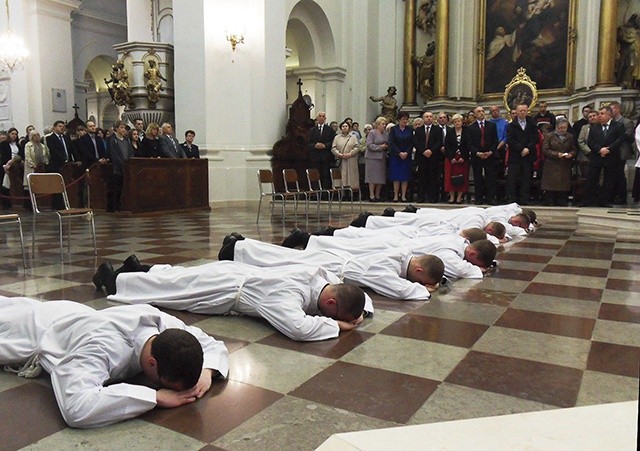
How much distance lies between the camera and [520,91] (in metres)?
15.1

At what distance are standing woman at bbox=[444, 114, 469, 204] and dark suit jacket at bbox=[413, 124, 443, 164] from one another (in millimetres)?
162

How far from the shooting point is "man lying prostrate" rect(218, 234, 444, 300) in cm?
392

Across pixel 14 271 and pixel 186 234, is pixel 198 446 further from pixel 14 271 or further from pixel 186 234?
pixel 186 234

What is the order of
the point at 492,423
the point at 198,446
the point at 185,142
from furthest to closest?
the point at 185,142 < the point at 198,446 < the point at 492,423

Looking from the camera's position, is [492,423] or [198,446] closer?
[492,423]

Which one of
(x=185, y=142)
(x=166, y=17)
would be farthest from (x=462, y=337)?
(x=166, y=17)

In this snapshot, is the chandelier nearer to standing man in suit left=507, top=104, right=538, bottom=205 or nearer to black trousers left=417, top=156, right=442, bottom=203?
black trousers left=417, top=156, right=442, bottom=203

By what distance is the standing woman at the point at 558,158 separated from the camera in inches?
400

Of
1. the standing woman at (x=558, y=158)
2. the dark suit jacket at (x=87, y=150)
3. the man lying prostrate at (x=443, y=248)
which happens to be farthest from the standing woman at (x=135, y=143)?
the standing woman at (x=558, y=158)

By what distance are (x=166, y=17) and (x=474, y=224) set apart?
10.3 meters

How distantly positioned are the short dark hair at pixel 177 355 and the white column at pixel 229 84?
10199 mm

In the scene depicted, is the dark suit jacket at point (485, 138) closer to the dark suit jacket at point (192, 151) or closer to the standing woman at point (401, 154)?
the standing woman at point (401, 154)

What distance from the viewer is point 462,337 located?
10.2 feet

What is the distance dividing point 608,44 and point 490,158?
5.23 meters
